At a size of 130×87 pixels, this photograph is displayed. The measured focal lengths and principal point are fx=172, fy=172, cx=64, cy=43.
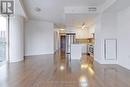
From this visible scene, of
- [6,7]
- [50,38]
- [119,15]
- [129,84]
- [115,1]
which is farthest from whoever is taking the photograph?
[50,38]

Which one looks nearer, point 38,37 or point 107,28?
point 107,28

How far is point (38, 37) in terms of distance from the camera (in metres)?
13.8

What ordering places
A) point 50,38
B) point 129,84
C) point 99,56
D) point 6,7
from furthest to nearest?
point 50,38 → point 99,56 → point 6,7 → point 129,84

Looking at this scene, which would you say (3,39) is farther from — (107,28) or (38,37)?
(107,28)

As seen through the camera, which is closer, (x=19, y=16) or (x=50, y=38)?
(x=19, y=16)

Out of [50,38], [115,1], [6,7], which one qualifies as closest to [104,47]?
[115,1]

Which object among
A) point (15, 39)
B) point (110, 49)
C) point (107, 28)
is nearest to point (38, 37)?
point (15, 39)

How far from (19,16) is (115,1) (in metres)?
5.88

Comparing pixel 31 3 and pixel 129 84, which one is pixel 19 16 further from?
pixel 129 84

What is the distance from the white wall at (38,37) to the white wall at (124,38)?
7193 millimetres

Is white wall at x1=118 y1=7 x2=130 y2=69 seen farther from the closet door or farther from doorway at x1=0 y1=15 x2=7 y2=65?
doorway at x1=0 y1=15 x2=7 y2=65

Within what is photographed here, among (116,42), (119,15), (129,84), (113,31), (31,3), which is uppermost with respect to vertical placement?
(31,3)

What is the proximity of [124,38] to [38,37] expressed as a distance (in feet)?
25.9

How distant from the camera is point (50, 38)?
46.7 feet
